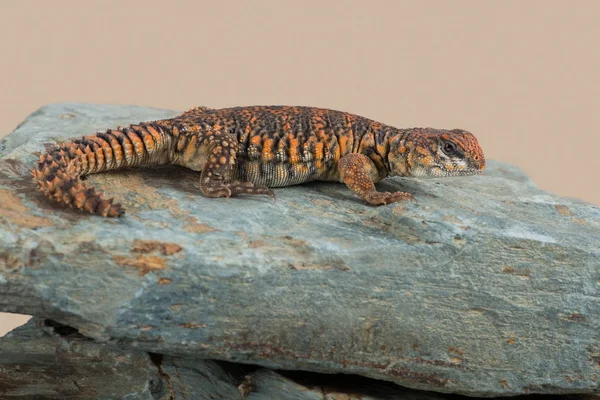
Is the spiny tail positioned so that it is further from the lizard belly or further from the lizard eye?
the lizard eye

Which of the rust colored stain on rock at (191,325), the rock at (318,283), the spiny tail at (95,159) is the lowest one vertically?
the rust colored stain on rock at (191,325)

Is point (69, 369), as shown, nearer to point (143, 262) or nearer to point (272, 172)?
point (143, 262)

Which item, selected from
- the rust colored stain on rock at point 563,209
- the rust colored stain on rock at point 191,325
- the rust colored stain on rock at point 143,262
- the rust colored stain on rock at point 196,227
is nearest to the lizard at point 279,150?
the rust colored stain on rock at point 196,227

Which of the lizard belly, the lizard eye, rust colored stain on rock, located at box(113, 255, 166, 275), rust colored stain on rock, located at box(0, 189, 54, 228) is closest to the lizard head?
the lizard eye

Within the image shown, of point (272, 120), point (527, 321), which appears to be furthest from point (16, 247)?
point (527, 321)

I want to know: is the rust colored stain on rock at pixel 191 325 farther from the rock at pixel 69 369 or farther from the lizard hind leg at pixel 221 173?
the lizard hind leg at pixel 221 173
